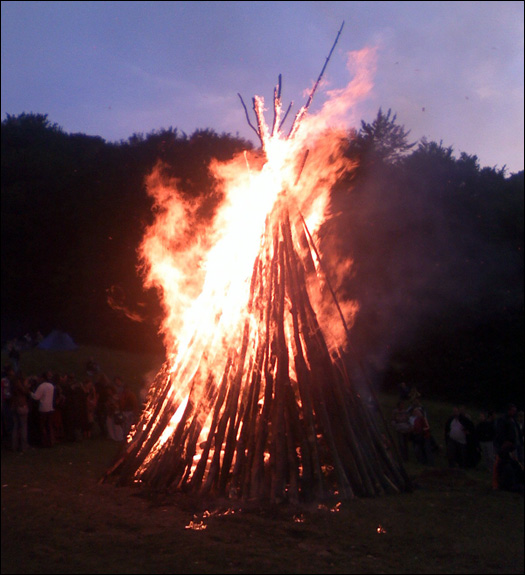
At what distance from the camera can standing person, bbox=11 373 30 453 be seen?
10.9 meters

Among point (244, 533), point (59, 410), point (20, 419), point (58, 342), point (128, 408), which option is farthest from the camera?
point (58, 342)

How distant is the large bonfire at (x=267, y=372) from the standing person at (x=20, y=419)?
3163 mm

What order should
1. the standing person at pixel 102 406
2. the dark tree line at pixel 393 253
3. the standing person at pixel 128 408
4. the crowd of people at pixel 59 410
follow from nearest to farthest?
the crowd of people at pixel 59 410 < the standing person at pixel 128 408 < the standing person at pixel 102 406 < the dark tree line at pixel 393 253

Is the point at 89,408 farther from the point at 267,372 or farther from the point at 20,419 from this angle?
the point at 267,372

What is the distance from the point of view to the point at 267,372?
759 centimetres

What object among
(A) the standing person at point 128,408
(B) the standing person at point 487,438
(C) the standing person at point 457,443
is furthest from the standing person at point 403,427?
(A) the standing person at point 128,408

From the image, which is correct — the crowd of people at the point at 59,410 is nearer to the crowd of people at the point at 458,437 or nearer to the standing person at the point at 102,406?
the standing person at the point at 102,406

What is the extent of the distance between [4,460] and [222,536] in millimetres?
5235

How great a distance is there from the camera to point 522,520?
7.76 meters

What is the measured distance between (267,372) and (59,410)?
19.5 feet

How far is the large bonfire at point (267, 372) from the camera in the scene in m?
7.36

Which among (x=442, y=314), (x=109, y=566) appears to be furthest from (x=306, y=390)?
(x=442, y=314)

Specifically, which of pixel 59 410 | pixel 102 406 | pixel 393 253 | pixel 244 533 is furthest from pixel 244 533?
pixel 393 253

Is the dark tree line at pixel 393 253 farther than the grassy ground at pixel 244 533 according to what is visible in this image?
Yes
